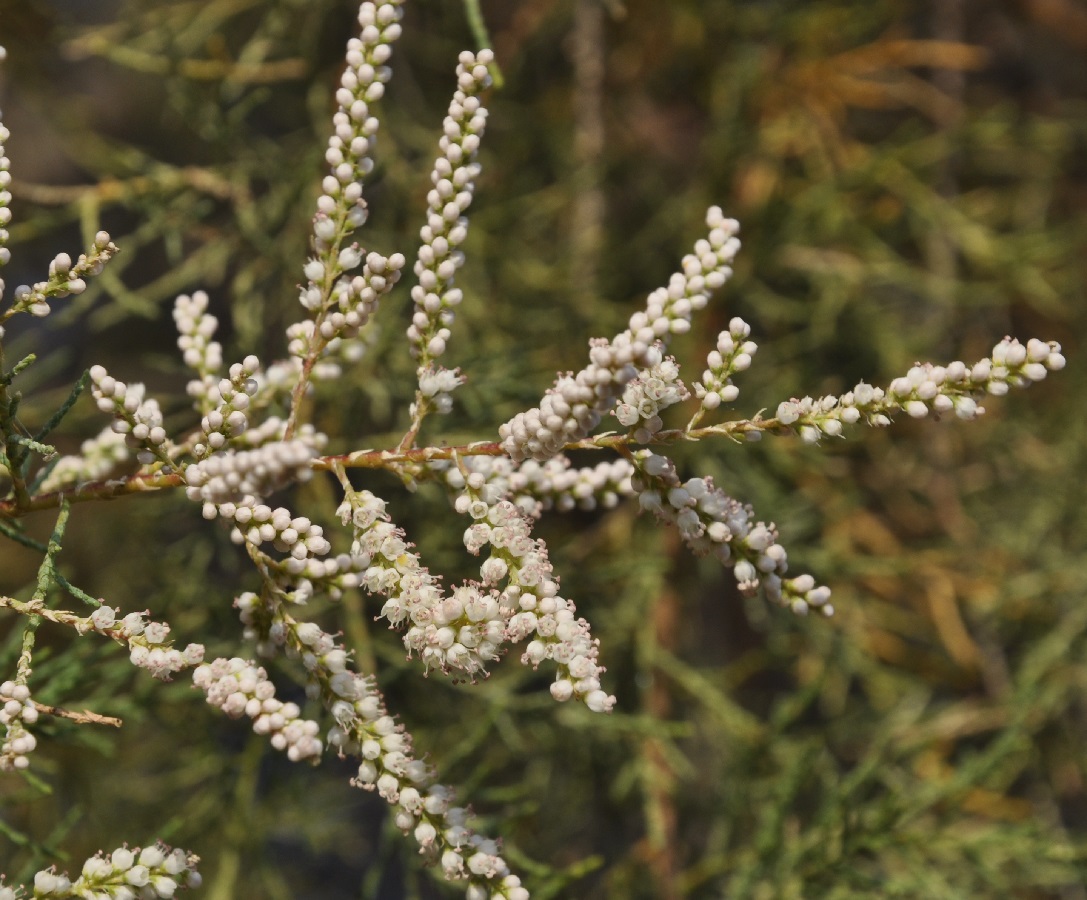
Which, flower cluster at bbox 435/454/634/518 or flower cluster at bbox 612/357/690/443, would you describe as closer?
flower cluster at bbox 612/357/690/443

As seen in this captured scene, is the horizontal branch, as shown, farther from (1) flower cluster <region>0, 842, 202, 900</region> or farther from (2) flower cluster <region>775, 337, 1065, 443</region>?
(1) flower cluster <region>0, 842, 202, 900</region>

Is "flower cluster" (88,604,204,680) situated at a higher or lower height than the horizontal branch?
lower

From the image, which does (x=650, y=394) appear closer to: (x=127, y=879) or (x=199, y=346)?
(x=199, y=346)

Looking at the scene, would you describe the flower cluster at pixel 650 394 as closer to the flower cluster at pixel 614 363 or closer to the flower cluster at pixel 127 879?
the flower cluster at pixel 614 363

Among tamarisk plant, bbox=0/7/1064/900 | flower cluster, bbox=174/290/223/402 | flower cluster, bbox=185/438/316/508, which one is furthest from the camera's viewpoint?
flower cluster, bbox=174/290/223/402

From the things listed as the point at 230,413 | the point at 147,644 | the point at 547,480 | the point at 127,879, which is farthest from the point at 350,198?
the point at 127,879

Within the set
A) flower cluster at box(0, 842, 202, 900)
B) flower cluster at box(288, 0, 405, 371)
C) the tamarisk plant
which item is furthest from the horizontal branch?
flower cluster at box(0, 842, 202, 900)
